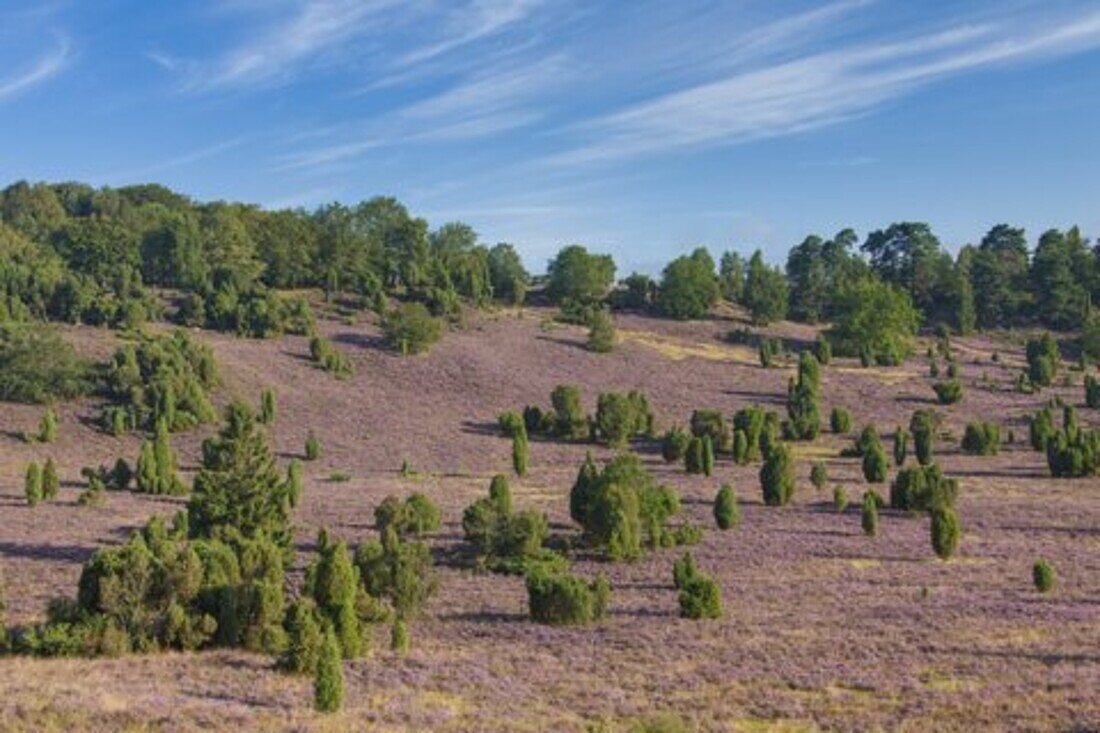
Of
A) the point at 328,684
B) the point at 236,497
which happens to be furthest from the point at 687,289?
the point at 328,684

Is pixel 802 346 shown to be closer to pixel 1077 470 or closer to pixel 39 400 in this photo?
pixel 1077 470

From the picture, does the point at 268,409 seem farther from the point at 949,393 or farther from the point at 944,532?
the point at 949,393

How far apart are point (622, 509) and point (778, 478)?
Answer: 1421 cm

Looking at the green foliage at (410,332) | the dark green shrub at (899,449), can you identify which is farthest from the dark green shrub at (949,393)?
the green foliage at (410,332)

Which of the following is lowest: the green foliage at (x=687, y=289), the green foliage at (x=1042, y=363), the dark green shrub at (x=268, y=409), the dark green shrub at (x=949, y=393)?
the dark green shrub at (x=268, y=409)

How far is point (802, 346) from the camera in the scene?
11288 cm

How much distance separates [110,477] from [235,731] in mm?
38954

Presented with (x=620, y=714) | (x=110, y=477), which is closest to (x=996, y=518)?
(x=620, y=714)

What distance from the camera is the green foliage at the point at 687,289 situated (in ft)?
398

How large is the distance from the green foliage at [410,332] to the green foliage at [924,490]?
175 feet

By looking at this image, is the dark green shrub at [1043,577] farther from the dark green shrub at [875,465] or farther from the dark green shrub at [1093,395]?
the dark green shrub at [1093,395]

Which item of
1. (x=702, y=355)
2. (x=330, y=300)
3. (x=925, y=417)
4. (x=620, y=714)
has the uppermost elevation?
(x=330, y=300)

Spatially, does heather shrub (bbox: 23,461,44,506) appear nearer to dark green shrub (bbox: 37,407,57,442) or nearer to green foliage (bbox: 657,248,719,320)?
dark green shrub (bbox: 37,407,57,442)

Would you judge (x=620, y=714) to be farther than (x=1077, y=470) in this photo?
No
